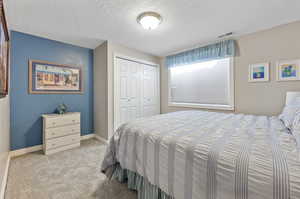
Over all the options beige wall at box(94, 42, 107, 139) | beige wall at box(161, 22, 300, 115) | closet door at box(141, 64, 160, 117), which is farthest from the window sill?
beige wall at box(94, 42, 107, 139)

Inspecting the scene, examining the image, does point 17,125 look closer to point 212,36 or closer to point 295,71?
point 212,36

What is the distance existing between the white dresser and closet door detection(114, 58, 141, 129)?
2.92 ft

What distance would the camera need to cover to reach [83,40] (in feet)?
9.39

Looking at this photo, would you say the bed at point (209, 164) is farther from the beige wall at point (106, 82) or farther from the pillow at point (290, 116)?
the beige wall at point (106, 82)

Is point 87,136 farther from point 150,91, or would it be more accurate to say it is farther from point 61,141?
point 150,91

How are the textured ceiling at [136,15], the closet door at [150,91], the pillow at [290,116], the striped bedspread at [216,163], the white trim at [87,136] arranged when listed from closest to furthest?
the striped bedspread at [216,163] → the pillow at [290,116] → the textured ceiling at [136,15] → the white trim at [87,136] → the closet door at [150,91]

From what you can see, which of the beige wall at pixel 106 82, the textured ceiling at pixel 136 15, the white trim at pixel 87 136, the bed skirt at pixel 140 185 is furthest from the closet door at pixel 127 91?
the bed skirt at pixel 140 185

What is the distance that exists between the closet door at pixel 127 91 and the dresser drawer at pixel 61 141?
892 mm

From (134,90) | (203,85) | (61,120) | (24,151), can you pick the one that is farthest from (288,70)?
(24,151)

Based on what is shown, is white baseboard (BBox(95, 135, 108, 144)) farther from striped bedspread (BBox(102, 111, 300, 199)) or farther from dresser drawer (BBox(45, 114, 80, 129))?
striped bedspread (BBox(102, 111, 300, 199))

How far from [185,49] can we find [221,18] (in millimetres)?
1382

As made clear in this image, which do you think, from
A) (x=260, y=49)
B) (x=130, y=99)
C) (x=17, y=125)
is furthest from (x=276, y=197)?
(x=17, y=125)

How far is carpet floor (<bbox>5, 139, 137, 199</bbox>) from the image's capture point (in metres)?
1.43

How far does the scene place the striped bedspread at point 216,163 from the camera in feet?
2.02
